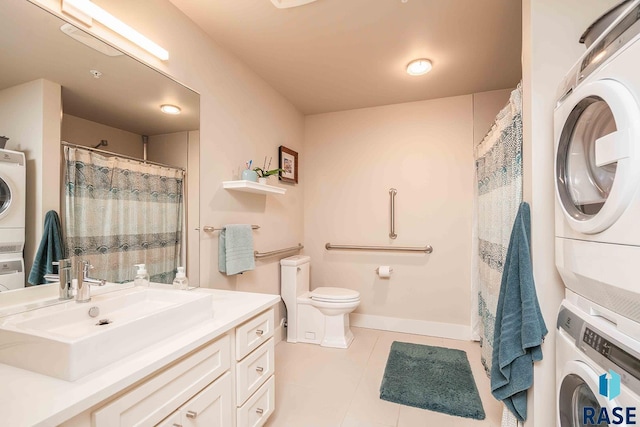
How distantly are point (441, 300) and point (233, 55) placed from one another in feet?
9.21

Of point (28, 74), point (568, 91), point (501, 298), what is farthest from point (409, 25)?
point (28, 74)

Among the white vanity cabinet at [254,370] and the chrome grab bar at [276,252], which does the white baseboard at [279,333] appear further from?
the white vanity cabinet at [254,370]

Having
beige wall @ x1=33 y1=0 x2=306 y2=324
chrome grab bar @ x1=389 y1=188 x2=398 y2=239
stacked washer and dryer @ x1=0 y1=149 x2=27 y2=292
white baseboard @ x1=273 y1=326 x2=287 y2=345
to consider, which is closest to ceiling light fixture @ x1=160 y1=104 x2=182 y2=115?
beige wall @ x1=33 y1=0 x2=306 y2=324

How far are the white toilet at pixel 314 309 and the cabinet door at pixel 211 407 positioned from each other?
1414 mm

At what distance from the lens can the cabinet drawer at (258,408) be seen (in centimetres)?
132

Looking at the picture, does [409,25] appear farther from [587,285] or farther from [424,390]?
[424,390]

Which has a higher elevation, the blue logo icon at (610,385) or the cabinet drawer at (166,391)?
the blue logo icon at (610,385)

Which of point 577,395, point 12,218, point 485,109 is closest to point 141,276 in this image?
point 12,218

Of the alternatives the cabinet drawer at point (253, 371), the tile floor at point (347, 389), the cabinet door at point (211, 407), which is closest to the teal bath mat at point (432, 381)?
the tile floor at point (347, 389)

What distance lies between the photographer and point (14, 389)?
0.74 metres

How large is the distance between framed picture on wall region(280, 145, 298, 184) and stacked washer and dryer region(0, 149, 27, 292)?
1.89 m

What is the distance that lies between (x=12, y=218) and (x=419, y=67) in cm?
254

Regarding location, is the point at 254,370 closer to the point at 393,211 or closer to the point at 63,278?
the point at 63,278

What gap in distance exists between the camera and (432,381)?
2.04 m
